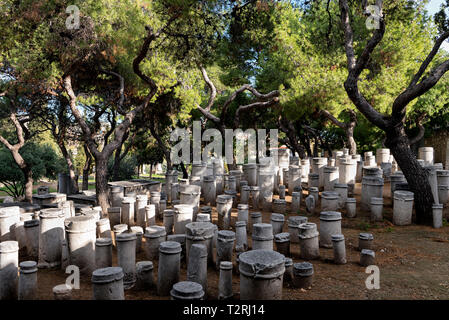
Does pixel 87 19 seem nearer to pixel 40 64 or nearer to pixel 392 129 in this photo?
pixel 40 64

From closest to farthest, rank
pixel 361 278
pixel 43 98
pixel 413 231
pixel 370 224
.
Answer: pixel 361 278
pixel 413 231
pixel 370 224
pixel 43 98

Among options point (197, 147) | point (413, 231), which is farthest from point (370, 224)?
point (197, 147)

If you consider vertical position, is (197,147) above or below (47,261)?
above

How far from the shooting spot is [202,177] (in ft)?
32.8

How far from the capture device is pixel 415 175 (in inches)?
290

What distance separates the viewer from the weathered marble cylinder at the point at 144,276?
4.27 meters

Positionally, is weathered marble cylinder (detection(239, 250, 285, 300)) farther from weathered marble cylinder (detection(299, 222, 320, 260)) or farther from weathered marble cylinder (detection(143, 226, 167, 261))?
weathered marble cylinder (detection(143, 226, 167, 261))

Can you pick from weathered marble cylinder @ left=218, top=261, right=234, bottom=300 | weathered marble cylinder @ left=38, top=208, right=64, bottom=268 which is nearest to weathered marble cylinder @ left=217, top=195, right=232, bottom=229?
weathered marble cylinder @ left=218, top=261, right=234, bottom=300

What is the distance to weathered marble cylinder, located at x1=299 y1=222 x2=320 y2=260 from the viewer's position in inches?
209

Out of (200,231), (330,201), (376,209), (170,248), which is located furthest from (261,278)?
(376,209)

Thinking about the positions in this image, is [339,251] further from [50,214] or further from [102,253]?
[50,214]

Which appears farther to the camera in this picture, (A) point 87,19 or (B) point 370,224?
(A) point 87,19

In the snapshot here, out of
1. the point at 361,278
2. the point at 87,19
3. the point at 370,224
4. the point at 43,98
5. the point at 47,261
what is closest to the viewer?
the point at 361,278
